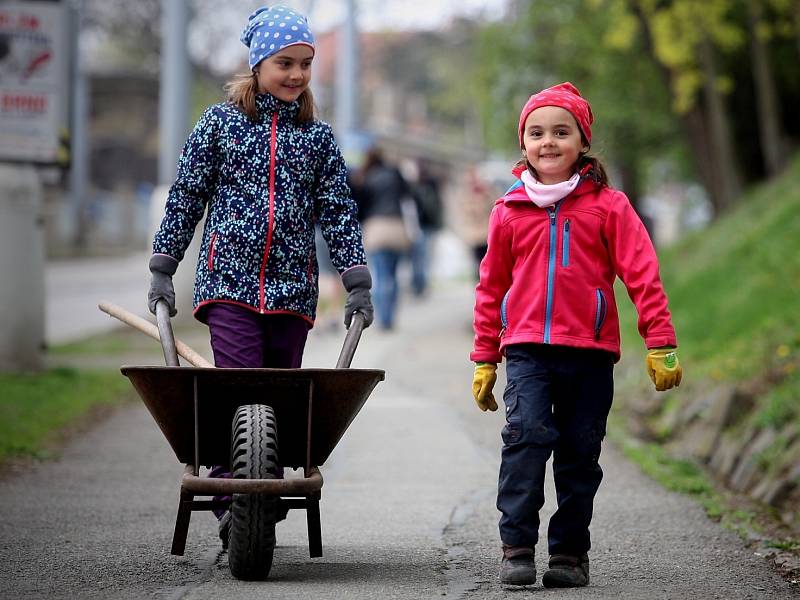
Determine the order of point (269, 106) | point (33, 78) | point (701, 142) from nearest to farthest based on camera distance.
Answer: point (269, 106)
point (33, 78)
point (701, 142)

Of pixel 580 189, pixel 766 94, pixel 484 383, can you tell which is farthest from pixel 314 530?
pixel 766 94

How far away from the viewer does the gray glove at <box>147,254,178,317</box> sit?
5.57 metres

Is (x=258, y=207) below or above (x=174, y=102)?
below

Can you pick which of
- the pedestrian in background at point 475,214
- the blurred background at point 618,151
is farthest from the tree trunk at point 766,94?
the pedestrian in background at point 475,214

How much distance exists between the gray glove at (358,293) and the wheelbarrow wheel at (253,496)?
60 centimetres

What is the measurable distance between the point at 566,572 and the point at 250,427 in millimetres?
1148

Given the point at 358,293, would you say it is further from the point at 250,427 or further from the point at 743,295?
the point at 743,295

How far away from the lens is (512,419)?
17.3ft

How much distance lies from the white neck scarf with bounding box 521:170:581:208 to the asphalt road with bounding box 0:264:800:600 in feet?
4.18

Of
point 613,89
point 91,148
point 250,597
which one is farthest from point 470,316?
point 91,148

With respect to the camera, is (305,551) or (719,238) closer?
(305,551)

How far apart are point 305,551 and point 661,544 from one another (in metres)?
1.39

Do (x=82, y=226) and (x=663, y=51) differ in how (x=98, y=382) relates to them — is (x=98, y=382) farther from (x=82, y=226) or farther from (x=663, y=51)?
(x=82, y=226)

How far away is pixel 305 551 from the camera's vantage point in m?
6.00
